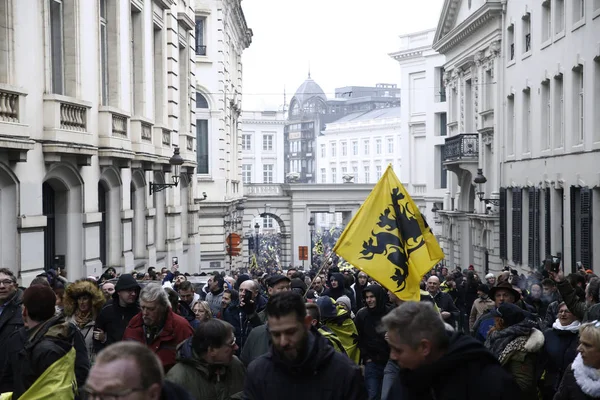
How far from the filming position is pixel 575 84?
2695cm

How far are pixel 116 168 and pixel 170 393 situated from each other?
17.8 m

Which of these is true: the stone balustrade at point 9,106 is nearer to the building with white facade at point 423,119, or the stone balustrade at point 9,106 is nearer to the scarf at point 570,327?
the scarf at point 570,327

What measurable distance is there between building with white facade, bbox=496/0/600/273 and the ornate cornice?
1.14 meters

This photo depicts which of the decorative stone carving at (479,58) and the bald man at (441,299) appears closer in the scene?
the bald man at (441,299)

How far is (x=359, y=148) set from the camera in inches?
4665

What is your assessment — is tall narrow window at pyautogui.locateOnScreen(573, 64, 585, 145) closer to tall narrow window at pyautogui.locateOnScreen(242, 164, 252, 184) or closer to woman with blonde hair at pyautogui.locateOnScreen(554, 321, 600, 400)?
woman with blonde hair at pyautogui.locateOnScreen(554, 321, 600, 400)

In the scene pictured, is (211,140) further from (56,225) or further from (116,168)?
(56,225)

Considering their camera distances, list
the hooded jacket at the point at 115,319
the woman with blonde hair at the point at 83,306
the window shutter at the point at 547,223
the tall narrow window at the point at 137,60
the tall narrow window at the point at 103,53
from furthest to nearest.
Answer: the window shutter at the point at 547,223 < the tall narrow window at the point at 137,60 < the tall narrow window at the point at 103,53 < the woman with blonde hair at the point at 83,306 < the hooded jacket at the point at 115,319

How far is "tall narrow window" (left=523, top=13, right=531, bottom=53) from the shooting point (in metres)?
Result: 33.2

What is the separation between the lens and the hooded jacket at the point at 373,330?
10969 mm

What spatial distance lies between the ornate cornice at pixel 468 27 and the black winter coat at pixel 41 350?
31718 millimetres

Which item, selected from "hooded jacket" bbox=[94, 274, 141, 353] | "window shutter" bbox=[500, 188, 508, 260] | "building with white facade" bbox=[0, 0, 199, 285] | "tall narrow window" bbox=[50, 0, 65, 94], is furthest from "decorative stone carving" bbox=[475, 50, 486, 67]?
"hooded jacket" bbox=[94, 274, 141, 353]

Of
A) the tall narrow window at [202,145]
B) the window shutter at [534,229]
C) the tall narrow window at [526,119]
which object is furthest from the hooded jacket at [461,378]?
the tall narrow window at [202,145]

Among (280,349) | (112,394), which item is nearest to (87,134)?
(280,349)
